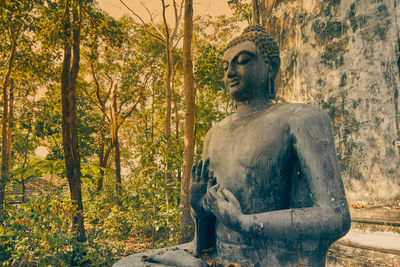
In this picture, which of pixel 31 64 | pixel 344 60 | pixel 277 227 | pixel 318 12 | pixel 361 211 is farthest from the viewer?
pixel 31 64

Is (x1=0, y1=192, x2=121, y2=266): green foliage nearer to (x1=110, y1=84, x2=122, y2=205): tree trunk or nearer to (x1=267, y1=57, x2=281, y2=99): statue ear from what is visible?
(x1=267, y1=57, x2=281, y2=99): statue ear

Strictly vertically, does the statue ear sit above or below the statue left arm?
above

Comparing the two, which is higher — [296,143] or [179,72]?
[179,72]

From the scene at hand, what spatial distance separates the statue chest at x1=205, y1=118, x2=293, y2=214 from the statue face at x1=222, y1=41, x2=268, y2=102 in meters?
0.21

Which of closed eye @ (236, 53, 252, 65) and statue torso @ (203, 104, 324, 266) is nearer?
statue torso @ (203, 104, 324, 266)

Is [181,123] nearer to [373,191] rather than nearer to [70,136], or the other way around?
[70,136]


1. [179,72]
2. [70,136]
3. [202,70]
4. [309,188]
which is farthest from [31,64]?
[309,188]

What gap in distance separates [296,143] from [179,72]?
59.1 ft

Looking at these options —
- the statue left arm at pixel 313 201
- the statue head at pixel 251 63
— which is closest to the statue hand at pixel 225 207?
the statue left arm at pixel 313 201

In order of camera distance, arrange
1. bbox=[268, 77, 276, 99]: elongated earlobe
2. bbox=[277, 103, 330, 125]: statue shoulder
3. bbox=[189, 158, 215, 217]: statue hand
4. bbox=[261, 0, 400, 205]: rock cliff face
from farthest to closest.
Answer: bbox=[261, 0, 400, 205]: rock cliff face < bbox=[268, 77, 276, 99]: elongated earlobe < bbox=[189, 158, 215, 217]: statue hand < bbox=[277, 103, 330, 125]: statue shoulder

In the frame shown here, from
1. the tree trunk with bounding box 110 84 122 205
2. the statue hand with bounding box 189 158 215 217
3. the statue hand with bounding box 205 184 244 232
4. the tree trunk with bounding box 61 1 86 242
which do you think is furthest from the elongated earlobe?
the tree trunk with bounding box 110 84 122 205

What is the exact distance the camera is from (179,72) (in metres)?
19.0

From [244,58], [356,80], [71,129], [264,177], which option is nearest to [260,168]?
[264,177]

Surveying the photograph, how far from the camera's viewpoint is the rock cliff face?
9.01 ft
